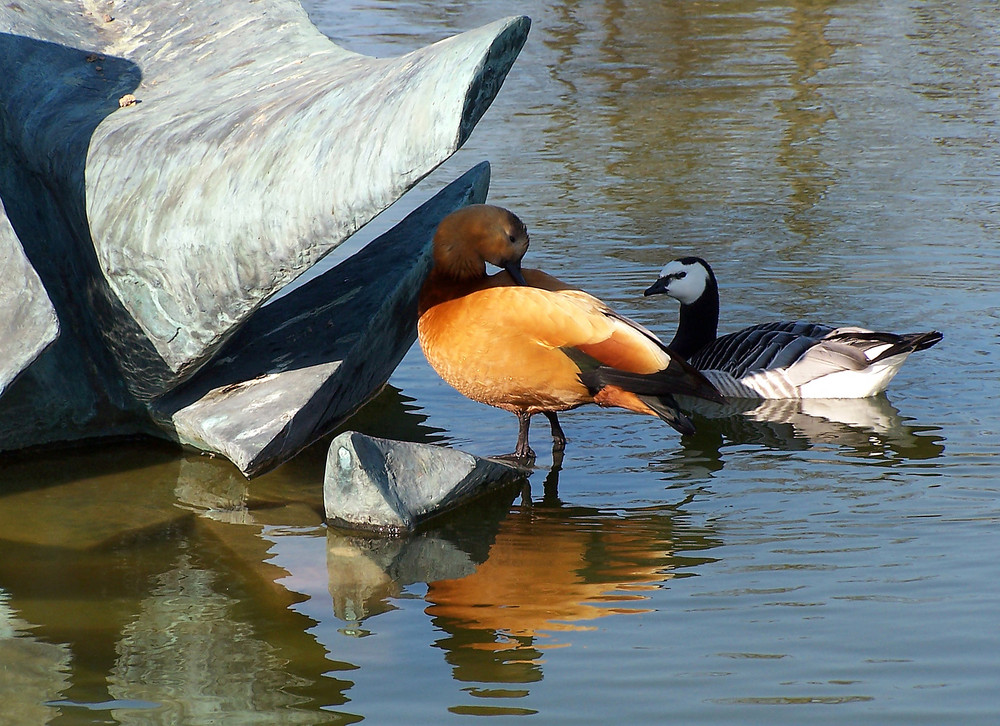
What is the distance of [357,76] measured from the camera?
15.9 feet

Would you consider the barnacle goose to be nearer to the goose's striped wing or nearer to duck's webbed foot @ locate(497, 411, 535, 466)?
the goose's striped wing

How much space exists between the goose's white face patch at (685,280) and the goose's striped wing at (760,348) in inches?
11.7

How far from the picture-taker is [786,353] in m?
6.28

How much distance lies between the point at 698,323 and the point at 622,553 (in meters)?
2.63

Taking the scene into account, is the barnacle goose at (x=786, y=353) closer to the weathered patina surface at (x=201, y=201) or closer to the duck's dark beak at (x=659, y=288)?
the duck's dark beak at (x=659, y=288)

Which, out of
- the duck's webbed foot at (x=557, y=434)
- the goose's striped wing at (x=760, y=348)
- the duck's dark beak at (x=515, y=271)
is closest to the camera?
the duck's dark beak at (x=515, y=271)

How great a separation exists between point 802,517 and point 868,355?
165cm

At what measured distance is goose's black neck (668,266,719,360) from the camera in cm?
689

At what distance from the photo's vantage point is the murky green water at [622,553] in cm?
356

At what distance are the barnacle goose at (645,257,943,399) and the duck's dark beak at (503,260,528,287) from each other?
1599mm

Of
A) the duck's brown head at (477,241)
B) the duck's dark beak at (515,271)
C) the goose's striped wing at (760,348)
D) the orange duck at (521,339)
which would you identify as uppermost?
the duck's brown head at (477,241)

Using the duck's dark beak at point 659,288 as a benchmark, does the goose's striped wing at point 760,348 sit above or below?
below

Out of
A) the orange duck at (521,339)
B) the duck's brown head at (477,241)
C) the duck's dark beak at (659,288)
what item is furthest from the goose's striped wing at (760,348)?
the duck's brown head at (477,241)

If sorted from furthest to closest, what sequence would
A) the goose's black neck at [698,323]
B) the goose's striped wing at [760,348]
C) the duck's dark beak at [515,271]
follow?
the goose's black neck at [698,323]
the goose's striped wing at [760,348]
the duck's dark beak at [515,271]
